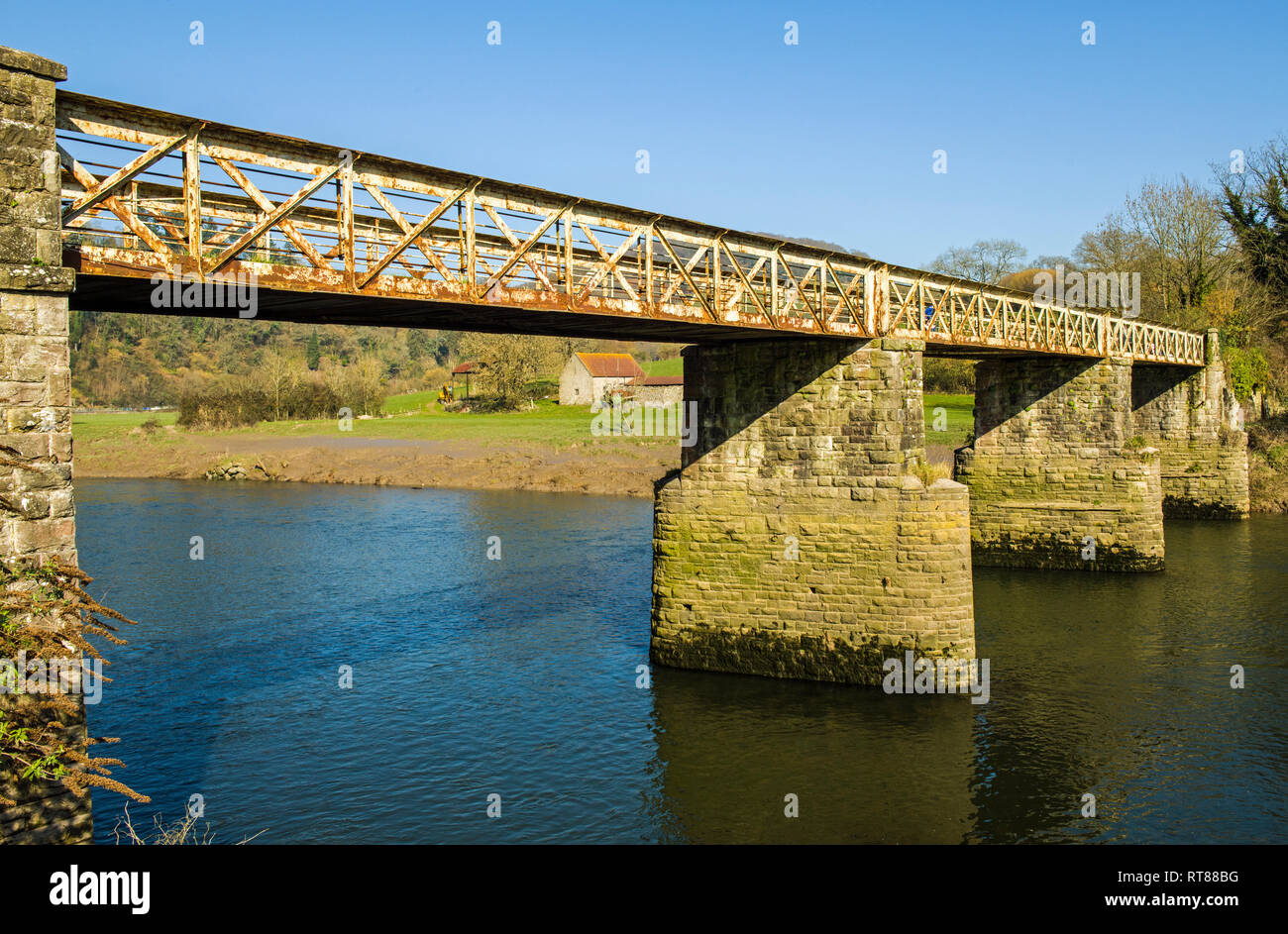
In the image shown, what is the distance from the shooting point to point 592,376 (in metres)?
82.2

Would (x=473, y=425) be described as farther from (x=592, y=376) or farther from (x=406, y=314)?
(x=406, y=314)

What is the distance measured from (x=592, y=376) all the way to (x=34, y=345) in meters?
74.5

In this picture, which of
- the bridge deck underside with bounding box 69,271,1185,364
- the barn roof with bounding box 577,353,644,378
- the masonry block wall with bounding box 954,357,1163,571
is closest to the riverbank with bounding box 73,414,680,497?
the barn roof with bounding box 577,353,644,378

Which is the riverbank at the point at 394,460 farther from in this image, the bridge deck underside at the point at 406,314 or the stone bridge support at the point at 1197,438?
the bridge deck underside at the point at 406,314

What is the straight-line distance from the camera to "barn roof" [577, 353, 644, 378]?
3254 inches

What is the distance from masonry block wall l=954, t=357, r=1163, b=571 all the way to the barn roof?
52.0 m

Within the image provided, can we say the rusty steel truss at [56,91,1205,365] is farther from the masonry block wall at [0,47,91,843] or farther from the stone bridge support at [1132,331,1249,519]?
the stone bridge support at [1132,331,1249,519]

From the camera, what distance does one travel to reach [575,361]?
3342 inches

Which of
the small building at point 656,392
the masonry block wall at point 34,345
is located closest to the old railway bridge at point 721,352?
the masonry block wall at point 34,345

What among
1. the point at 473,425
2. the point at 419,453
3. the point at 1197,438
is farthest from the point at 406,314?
the point at 473,425

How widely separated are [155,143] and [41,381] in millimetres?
2997
